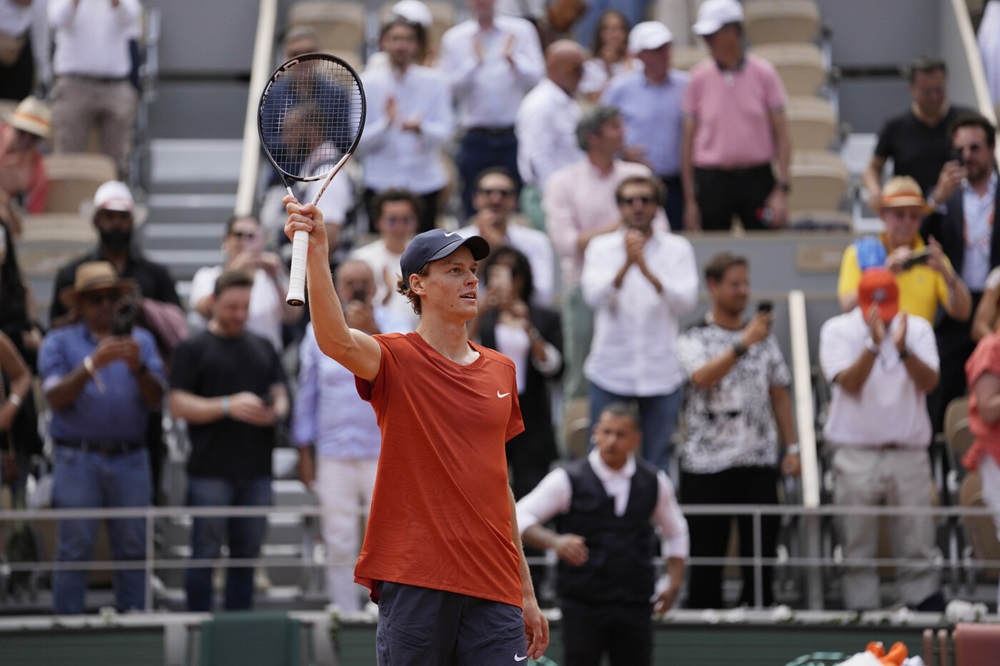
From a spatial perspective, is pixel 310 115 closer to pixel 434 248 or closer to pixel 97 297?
pixel 434 248

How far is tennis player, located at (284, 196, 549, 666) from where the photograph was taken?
18.1 ft

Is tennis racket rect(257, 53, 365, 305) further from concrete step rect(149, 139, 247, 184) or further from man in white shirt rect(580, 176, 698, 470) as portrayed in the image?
concrete step rect(149, 139, 247, 184)

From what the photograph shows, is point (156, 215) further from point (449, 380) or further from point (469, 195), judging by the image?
point (449, 380)

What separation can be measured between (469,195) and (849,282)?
3055 mm

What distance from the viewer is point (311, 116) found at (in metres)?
6.49

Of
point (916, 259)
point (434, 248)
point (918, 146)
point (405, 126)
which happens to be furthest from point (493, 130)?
point (434, 248)

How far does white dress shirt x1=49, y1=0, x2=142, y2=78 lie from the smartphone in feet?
19.8

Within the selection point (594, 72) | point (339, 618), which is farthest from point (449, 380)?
point (594, 72)

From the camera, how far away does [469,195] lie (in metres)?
12.5

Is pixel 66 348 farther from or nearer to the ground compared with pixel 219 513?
farther from the ground

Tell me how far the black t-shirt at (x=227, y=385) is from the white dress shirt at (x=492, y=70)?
3261mm

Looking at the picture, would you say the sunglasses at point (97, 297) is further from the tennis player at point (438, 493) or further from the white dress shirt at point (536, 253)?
the tennis player at point (438, 493)

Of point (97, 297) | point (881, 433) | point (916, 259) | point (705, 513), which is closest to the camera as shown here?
point (705, 513)

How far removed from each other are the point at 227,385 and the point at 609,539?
96.0 inches
